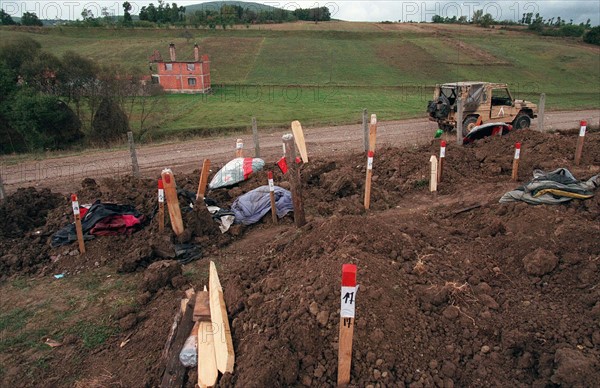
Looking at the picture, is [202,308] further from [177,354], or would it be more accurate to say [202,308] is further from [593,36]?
[593,36]

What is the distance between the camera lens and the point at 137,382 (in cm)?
446

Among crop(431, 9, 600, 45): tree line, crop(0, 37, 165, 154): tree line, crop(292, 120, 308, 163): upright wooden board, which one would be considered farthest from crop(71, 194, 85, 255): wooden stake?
crop(431, 9, 600, 45): tree line

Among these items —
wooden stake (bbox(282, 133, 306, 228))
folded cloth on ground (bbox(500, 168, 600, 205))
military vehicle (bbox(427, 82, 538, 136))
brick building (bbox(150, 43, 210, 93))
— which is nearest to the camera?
wooden stake (bbox(282, 133, 306, 228))

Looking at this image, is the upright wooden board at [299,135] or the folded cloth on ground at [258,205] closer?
the folded cloth on ground at [258,205]

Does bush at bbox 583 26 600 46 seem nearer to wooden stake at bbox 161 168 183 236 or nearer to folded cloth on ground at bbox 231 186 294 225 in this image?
folded cloth on ground at bbox 231 186 294 225

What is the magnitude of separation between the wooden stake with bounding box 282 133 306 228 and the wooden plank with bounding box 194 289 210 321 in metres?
2.52

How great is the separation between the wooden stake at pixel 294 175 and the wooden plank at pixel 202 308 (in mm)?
2518

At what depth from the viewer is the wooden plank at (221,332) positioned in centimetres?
406

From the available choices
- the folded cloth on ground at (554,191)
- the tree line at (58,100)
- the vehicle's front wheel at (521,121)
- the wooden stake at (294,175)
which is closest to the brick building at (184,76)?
the tree line at (58,100)

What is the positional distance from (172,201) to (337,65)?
168 feet

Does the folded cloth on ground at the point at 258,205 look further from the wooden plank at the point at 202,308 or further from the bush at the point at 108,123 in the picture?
the bush at the point at 108,123

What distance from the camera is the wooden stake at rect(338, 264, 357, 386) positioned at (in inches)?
129

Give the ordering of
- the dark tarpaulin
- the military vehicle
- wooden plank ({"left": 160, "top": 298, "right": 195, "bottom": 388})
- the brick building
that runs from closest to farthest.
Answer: wooden plank ({"left": 160, "top": 298, "right": 195, "bottom": 388}), the dark tarpaulin, the military vehicle, the brick building

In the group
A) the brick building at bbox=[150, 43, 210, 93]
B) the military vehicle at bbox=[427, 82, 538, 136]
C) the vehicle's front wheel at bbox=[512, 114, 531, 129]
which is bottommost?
the vehicle's front wheel at bbox=[512, 114, 531, 129]
